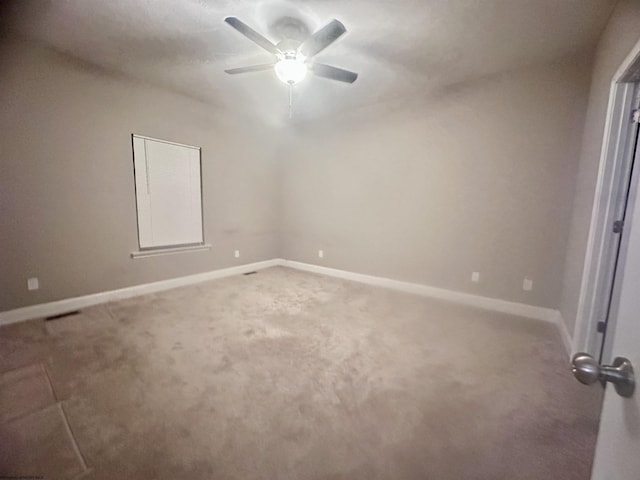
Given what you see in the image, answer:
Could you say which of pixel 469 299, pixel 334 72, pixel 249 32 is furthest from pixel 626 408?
pixel 469 299

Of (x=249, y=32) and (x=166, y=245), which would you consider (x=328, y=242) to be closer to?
(x=166, y=245)

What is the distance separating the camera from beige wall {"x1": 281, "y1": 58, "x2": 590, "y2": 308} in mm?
2900

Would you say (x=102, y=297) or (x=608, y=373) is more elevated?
(x=608, y=373)

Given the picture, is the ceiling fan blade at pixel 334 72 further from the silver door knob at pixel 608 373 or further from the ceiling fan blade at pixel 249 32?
the silver door knob at pixel 608 373

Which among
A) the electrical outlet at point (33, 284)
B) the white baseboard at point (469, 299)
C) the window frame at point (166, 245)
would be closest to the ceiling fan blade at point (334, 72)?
the window frame at point (166, 245)

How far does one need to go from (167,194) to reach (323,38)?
2873 mm

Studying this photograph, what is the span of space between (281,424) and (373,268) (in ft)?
9.69

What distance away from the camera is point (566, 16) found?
81.5 inches

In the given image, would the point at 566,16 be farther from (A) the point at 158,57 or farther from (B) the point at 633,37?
(A) the point at 158,57

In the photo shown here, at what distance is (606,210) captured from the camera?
2.00m

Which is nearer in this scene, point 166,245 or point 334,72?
point 334,72

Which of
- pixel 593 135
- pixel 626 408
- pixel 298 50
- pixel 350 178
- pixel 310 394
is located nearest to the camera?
pixel 626 408

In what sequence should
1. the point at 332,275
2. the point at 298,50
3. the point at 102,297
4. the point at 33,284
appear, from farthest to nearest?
the point at 332,275
the point at 102,297
the point at 33,284
the point at 298,50

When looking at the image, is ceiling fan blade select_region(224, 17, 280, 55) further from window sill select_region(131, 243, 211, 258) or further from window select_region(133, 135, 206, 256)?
window sill select_region(131, 243, 211, 258)
